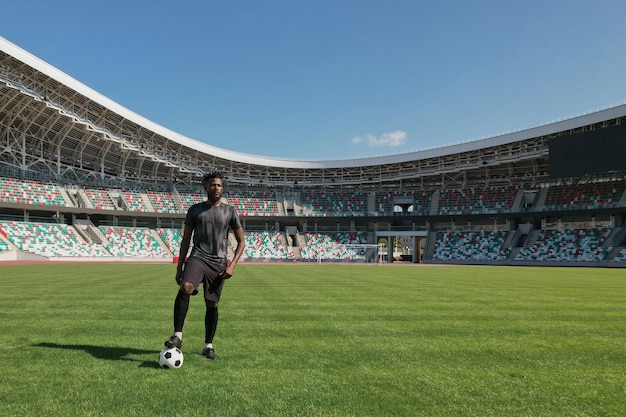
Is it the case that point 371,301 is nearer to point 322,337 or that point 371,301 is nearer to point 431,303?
point 431,303

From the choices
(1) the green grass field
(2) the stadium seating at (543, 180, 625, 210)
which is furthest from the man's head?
(2) the stadium seating at (543, 180, 625, 210)

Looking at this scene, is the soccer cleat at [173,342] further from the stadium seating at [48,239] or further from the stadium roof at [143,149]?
the stadium seating at [48,239]

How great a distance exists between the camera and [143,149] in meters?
47.7

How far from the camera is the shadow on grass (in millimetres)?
4410

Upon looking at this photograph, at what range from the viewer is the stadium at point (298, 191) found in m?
38.7

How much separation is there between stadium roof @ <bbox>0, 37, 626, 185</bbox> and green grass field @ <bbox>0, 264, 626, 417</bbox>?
112 feet

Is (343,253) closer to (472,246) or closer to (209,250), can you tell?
(472,246)

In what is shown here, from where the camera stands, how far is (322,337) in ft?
18.5

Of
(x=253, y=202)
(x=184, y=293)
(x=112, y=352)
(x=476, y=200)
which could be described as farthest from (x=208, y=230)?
(x=253, y=202)

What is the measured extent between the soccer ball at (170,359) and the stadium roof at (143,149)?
36198mm

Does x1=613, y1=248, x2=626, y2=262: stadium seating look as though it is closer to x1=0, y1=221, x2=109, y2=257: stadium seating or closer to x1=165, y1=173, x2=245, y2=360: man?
x1=165, y1=173, x2=245, y2=360: man

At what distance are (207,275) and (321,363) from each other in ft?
5.38

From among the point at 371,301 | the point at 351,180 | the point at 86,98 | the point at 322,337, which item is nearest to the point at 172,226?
the point at 86,98

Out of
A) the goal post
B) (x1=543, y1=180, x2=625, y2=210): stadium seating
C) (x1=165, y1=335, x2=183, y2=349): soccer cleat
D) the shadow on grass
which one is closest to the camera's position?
(x1=165, y1=335, x2=183, y2=349): soccer cleat
